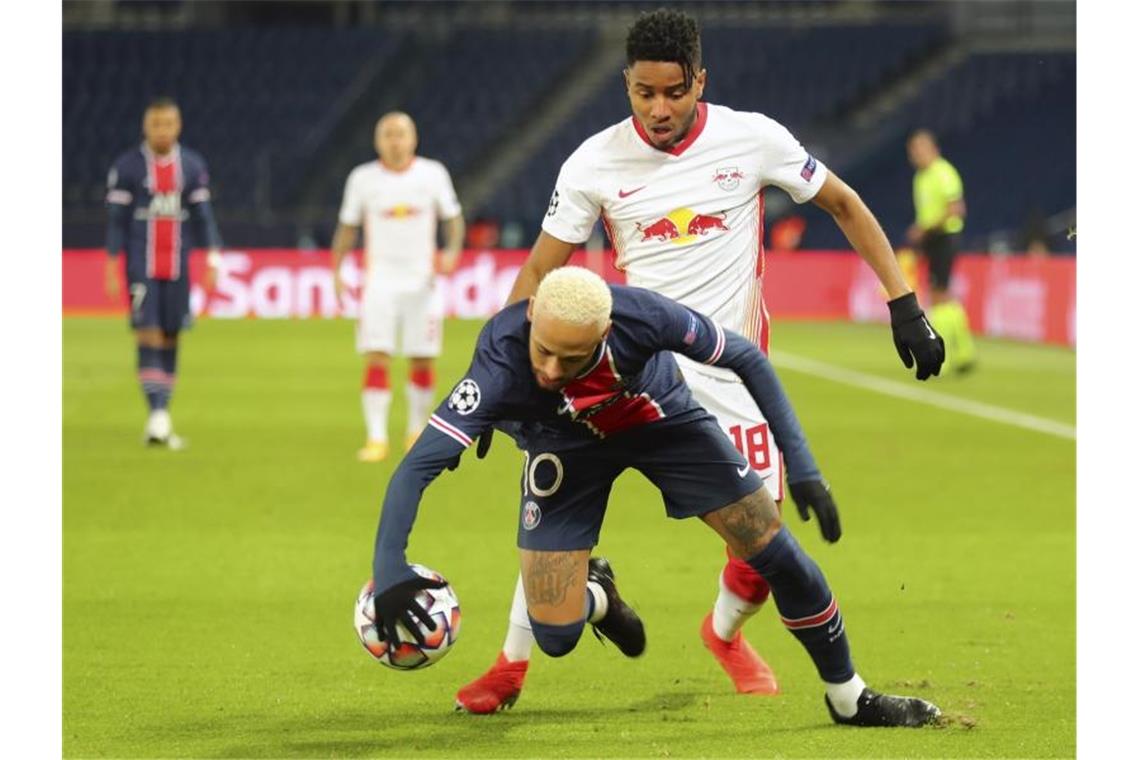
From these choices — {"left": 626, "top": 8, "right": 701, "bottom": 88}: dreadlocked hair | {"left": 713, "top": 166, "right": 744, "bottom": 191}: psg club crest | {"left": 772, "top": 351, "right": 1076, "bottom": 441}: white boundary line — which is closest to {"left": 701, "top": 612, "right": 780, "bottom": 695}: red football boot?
{"left": 713, "top": 166, "right": 744, "bottom": 191}: psg club crest

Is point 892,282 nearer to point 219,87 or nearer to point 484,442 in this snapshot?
point 484,442

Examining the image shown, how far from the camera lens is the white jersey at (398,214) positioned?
1416 cm

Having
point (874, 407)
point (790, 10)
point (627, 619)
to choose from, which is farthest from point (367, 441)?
point (790, 10)

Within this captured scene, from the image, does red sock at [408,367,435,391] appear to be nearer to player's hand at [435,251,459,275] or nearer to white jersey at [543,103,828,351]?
player's hand at [435,251,459,275]

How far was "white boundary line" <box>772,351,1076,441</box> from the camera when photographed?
16594mm

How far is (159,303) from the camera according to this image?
1472 centimetres

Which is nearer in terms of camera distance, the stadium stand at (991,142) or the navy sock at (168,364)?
the navy sock at (168,364)

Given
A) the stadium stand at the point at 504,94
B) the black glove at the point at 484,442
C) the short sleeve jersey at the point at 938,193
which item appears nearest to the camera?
the black glove at the point at 484,442

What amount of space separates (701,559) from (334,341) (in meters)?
18.3

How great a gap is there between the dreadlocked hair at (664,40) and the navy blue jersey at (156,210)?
8.76 meters

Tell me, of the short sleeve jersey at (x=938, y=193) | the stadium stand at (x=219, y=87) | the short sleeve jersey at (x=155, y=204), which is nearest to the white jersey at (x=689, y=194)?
the short sleeve jersey at (x=155, y=204)

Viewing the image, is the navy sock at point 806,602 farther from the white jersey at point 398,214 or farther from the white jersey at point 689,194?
the white jersey at point 398,214

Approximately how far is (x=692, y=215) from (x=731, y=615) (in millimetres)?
1379

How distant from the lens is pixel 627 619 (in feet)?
22.7
